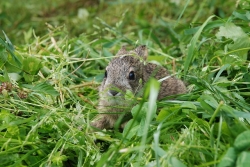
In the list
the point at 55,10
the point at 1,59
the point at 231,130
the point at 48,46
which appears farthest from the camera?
the point at 55,10

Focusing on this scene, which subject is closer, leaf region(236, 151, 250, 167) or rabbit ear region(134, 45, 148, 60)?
leaf region(236, 151, 250, 167)

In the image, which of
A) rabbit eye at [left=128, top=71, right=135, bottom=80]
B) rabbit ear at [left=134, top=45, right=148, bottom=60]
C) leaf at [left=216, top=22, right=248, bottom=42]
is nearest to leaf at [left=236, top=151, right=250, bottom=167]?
leaf at [left=216, top=22, right=248, bottom=42]

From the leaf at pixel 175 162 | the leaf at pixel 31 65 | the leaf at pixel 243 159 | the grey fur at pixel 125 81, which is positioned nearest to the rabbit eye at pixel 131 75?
the grey fur at pixel 125 81

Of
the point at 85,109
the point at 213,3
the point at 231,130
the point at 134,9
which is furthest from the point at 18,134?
the point at 134,9

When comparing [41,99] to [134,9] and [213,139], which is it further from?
[134,9]

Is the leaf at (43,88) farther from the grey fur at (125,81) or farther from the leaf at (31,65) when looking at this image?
the grey fur at (125,81)

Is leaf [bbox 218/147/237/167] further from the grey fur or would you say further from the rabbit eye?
the rabbit eye
